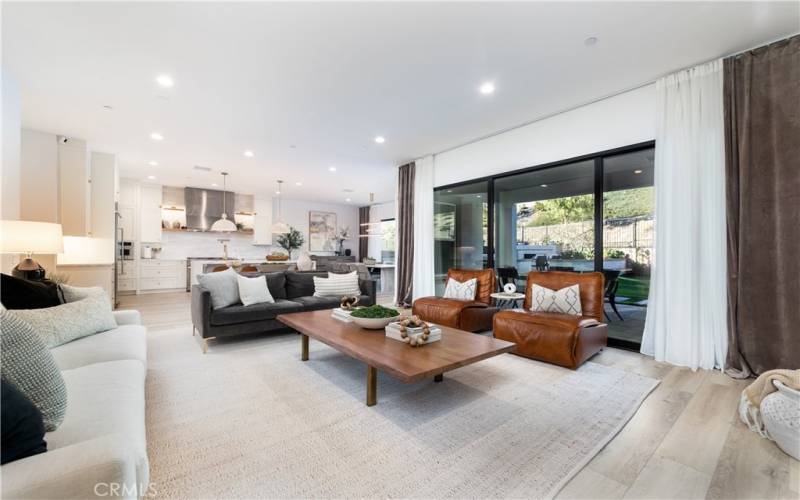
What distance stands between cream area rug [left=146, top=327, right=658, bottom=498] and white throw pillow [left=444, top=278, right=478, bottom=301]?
54.1 inches

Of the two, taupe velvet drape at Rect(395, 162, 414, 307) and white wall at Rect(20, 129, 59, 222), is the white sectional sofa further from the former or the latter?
taupe velvet drape at Rect(395, 162, 414, 307)

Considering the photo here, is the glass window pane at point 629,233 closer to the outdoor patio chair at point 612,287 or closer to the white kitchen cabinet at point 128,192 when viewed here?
the outdoor patio chair at point 612,287

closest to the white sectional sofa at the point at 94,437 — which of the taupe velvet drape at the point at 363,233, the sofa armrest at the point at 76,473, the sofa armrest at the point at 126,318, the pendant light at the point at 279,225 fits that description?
the sofa armrest at the point at 76,473

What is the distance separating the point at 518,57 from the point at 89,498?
11.8 ft

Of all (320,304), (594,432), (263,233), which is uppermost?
(263,233)

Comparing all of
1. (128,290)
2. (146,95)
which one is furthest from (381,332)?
(128,290)

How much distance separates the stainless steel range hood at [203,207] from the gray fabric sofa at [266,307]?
5469mm

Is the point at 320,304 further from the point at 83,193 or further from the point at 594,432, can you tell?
the point at 83,193

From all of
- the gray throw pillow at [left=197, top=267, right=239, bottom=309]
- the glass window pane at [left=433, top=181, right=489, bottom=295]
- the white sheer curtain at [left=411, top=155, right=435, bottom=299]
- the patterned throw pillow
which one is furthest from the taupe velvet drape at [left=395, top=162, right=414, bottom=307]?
the gray throw pillow at [left=197, top=267, right=239, bottom=309]

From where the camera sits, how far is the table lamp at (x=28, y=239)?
2.66m

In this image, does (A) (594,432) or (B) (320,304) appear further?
(B) (320,304)

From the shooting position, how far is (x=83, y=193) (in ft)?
16.6

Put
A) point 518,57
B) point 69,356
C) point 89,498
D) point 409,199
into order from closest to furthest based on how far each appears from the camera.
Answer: point 89,498
point 69,356
point 518,57
point 409,199

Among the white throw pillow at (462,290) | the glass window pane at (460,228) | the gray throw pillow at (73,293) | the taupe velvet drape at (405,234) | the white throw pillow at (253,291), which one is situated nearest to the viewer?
the gray throw pillow at (73,293)
